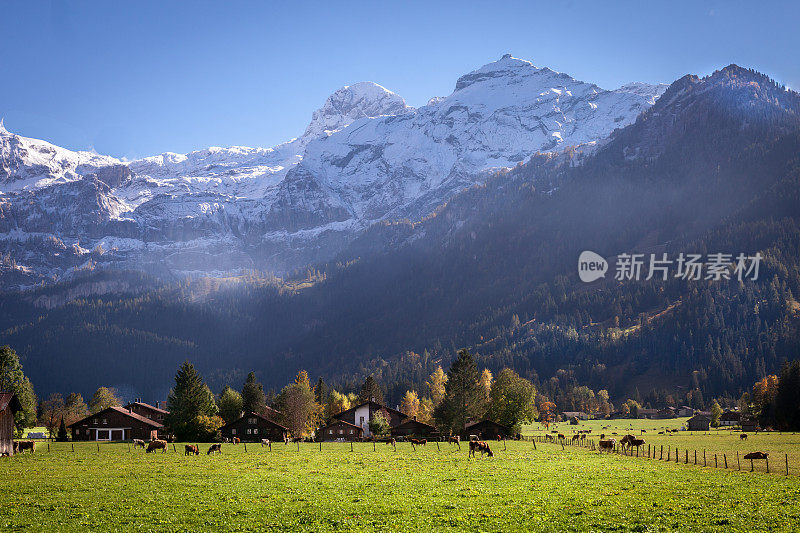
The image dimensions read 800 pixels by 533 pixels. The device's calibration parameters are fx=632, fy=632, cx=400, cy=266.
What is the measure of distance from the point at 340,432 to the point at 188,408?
28.3 m

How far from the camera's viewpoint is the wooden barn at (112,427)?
109062mm

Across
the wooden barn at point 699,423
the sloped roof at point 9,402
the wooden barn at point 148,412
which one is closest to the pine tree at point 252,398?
the wooden barn at point 148,412

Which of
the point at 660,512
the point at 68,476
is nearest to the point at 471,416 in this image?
the point at 68,476

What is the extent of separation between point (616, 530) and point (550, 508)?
4648 millimetres

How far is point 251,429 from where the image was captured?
4215 inches

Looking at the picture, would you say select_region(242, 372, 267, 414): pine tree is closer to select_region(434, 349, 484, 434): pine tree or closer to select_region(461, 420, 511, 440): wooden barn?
select_region(434, 349, 484, 434): pine tree

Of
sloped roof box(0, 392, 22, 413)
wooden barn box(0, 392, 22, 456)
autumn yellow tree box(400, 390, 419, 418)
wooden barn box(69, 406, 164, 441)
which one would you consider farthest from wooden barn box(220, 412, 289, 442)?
autumn yellow tree box(400, 390, 419, 418)

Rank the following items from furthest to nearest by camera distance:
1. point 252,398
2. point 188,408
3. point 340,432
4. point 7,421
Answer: point 252,398
point 340,432
point 188,408
point 7,421

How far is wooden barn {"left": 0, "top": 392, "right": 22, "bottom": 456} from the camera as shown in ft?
204

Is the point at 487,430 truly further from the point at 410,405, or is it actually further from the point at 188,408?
the point at 410,405

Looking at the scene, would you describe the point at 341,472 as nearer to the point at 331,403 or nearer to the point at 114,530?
the point at 114,530

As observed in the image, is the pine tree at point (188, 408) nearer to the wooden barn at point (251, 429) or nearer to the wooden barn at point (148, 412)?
the wooden barn at point (251, 429)

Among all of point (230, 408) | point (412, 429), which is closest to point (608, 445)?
point (412, 429)

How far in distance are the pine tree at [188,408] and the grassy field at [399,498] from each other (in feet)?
157
